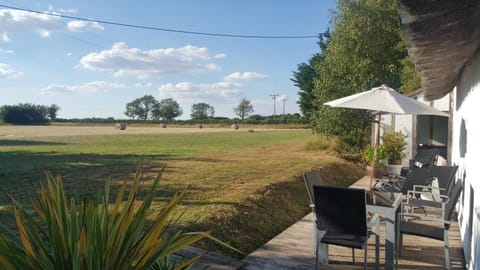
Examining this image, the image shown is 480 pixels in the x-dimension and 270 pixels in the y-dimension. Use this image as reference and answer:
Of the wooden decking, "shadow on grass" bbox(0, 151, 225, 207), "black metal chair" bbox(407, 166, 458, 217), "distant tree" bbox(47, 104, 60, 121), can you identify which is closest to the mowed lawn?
"shadow on grass" bbox(0, 151, 225, 207)

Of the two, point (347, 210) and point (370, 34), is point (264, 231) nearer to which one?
point (347, 210)

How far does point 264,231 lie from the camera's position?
18.5 feet

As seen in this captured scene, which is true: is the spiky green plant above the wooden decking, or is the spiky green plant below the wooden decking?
above

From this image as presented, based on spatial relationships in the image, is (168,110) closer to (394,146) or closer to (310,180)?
(394,146)

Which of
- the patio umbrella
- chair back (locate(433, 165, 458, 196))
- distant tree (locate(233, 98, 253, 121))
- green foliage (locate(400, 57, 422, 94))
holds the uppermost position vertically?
distant tree (locate(233, 98, 253, 121))

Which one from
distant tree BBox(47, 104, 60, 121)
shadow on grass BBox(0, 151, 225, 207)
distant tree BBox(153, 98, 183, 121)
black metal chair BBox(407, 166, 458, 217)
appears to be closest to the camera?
black metal chair BBox(407, 166, 458, 217)

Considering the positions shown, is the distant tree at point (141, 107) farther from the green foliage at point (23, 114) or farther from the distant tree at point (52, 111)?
the green foliage at point (23, 114)

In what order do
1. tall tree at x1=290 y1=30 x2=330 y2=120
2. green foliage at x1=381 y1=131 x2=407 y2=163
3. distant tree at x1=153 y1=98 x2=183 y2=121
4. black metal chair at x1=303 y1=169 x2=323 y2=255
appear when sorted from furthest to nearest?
distant tree at x1=153 y1=98 x2=183 y2=121
tall tree at x1=290 y1=30 x2=330 y2=120
green foliage at x1=381 y1=131 x2=407 y2=163
black metal chair at x1=303 y1=169 x2=323 y2=255

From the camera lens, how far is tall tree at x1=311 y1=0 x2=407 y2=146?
583 inches

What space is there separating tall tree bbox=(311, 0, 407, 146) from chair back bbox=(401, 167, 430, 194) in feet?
27.6

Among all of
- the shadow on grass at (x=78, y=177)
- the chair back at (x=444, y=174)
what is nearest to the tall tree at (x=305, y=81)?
the shadow on grass at (x=78, y=177)

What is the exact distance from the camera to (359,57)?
49.6ft

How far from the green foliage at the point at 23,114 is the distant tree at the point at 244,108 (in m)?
60.3

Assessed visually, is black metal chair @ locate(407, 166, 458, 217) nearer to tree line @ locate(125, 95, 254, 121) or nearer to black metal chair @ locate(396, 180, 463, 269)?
black metal chair @ locate(396, 180, 463, 269)
